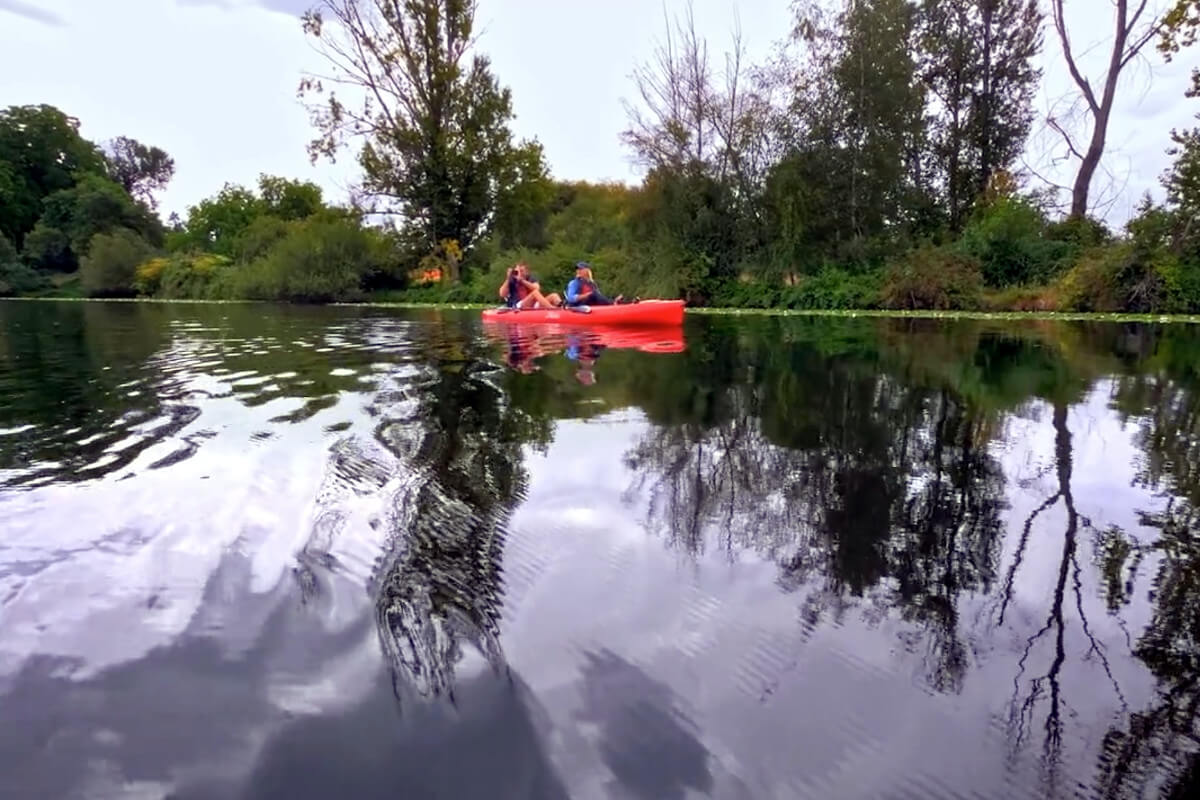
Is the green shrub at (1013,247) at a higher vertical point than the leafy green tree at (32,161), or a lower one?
lower

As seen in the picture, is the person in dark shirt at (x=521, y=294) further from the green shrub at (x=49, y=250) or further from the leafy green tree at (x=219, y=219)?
the green shrub at (x=49, y=250)

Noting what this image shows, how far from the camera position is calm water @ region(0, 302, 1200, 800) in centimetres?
221

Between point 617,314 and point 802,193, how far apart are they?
10873 millimetres

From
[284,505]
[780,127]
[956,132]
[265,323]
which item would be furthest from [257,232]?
[284,505]

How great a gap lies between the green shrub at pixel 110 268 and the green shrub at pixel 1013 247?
143ft

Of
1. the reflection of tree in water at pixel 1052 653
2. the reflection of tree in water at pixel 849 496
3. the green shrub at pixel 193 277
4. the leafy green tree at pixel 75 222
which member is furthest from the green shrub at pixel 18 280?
the reflection of tree in water at pixel 1052 653

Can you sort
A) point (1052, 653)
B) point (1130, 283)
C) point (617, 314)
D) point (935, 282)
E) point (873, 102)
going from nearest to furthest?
1. point (1052, 653)
2. point (617, 314)
3. point (1130, 283)
4. point (935, 282)
5. point (873, 102)

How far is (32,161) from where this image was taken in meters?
56.5

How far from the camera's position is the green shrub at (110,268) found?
44.7 m

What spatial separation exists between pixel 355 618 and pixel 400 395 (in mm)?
5089

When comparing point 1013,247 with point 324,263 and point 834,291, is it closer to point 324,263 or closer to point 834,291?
point 834,291

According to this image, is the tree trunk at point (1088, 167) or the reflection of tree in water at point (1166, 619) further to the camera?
the tree trunk at point (1088, 167)

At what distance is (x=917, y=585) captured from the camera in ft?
10.8

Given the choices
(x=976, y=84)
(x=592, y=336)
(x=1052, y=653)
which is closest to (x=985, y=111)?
(x=976, y=84)
